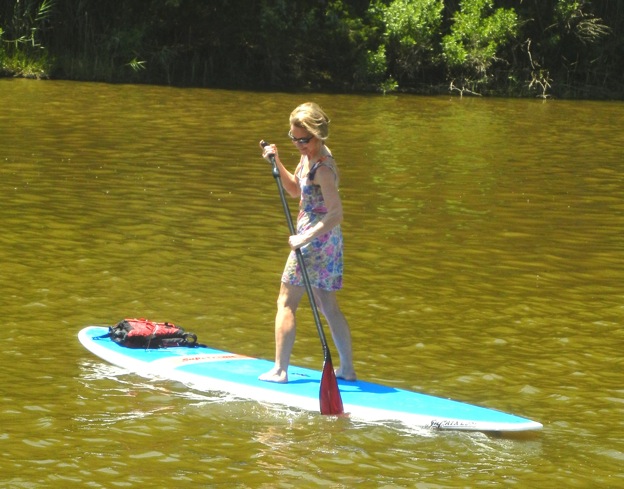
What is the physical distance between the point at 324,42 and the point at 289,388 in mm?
25321

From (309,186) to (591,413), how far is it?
2034 mm

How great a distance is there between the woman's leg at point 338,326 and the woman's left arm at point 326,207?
378 millimetres

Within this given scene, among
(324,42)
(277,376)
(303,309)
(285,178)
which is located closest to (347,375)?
(277,376)

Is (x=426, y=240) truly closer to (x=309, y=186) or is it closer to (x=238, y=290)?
(x=238, y=290)

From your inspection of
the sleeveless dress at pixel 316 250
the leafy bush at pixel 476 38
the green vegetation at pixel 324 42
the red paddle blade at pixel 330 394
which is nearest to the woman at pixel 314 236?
the sleeveless dress at pixel 316 250

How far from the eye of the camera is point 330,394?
625 cm

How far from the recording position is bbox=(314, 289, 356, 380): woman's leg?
661cm

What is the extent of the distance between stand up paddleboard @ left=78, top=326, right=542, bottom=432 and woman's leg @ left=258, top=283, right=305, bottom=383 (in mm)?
75

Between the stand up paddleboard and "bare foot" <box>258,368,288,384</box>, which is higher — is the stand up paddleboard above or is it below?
below

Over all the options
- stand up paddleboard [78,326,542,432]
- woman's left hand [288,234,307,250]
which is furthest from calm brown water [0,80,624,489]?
woman's left hand [288,234,307,250]

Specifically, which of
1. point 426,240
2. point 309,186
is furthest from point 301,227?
point 426,240

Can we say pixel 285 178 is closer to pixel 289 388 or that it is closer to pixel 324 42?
pixel 289 388

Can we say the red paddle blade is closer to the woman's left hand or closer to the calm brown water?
the calm brown water

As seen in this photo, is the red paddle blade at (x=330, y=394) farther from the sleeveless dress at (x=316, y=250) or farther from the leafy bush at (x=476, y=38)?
the leafy bush at (x=476, y=38)
